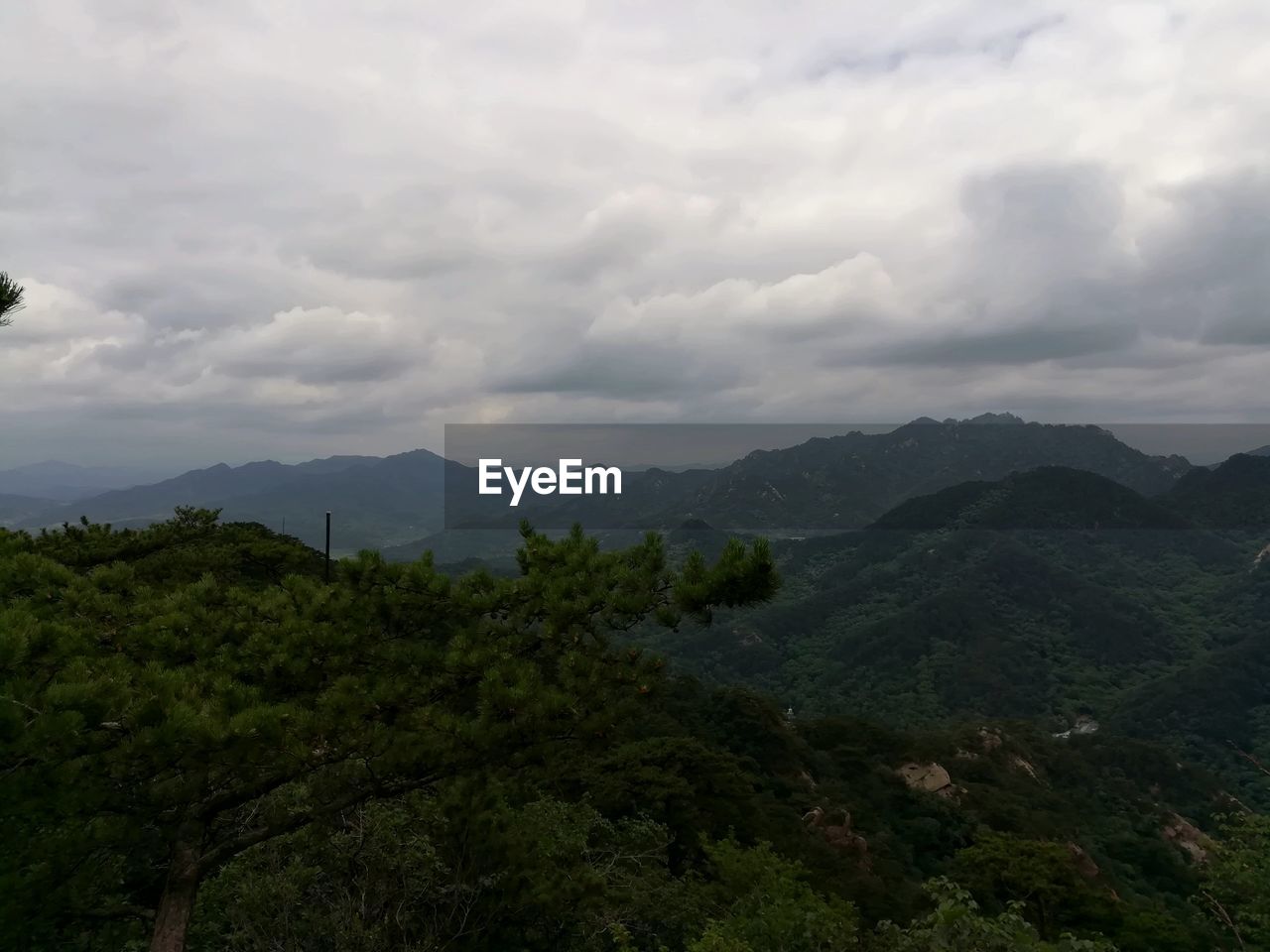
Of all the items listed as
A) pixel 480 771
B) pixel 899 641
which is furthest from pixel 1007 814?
pixel 899 641

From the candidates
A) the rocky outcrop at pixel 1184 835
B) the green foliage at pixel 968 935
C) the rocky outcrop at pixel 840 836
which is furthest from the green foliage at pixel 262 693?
the rocky outcrop at pixel 1184 835

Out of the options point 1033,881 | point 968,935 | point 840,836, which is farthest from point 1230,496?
point 968,935

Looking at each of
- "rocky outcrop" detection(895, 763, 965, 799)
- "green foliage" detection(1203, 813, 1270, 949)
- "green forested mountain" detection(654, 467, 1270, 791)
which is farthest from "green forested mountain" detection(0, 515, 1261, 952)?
"green forested mountain" detection(654, 467, 1270, 791)

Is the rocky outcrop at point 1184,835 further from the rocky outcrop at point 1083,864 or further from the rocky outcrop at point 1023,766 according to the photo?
the rocky outcrop at point 1083,864

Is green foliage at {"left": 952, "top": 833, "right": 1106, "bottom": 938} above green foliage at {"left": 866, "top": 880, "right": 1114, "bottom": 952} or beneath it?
beneath

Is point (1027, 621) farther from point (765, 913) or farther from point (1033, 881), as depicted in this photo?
point (765, 913)

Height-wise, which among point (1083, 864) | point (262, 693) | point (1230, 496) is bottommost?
point (1083, 864)

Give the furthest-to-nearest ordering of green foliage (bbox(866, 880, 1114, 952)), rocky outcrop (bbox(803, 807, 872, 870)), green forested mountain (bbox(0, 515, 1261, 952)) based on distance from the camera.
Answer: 1. rocky outcrop (bbox(803, 807, 872, 870))
2. green foliage (bbox(866, 880, 1114, 952))
3. green forested mountain (bbox(0, 515, 1261, 952))

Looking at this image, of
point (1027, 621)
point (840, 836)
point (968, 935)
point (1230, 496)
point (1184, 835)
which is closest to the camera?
point (968, 935)

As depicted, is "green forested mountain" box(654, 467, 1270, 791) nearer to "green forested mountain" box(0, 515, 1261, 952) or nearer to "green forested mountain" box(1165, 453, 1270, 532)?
"green forested mountain" box(1165, 453, 1270, 532)

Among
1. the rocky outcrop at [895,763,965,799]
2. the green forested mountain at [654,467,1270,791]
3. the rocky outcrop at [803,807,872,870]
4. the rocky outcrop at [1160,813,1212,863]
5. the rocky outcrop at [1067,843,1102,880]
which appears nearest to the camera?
the rocky outcrop at [803,807,872,870]

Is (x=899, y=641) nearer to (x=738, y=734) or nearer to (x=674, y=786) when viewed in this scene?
(x=738, y=734)
